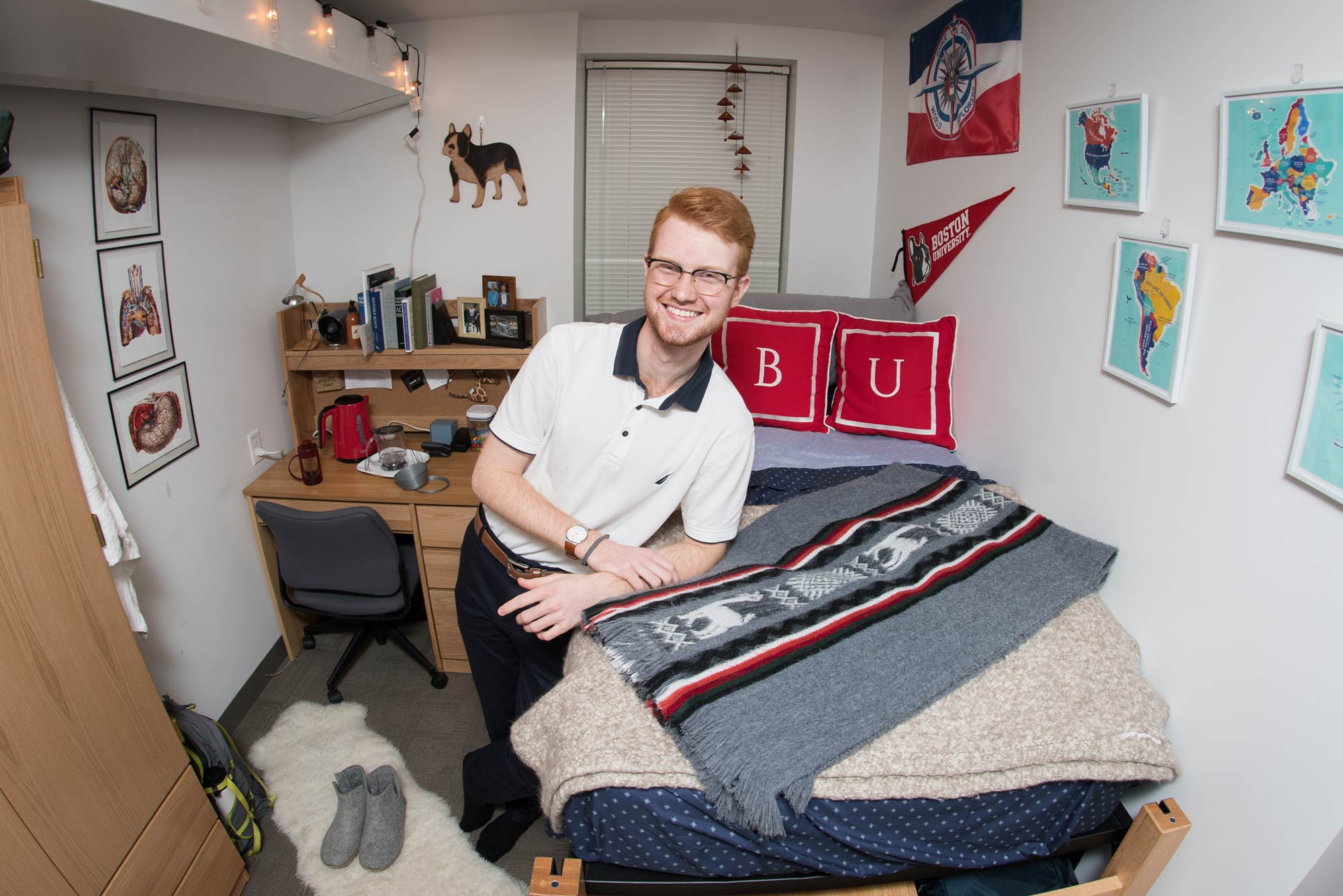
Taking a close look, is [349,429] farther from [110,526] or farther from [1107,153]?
[1107,153]

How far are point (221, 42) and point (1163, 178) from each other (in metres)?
1.93

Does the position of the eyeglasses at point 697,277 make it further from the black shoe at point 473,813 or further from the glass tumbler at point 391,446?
the glass tumbler at point 391,446

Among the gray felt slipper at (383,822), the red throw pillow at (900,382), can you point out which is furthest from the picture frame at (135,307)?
the red throw pillow at (900,382)

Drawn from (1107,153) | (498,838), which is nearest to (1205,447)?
(1107,153)

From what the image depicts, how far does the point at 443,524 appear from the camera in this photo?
2488 mm

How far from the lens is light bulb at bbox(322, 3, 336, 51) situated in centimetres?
206

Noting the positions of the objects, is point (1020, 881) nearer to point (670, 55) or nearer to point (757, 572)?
point (757, 572)

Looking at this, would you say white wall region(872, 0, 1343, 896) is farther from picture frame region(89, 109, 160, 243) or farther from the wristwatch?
picture frame region(89, 109, 160, 243)

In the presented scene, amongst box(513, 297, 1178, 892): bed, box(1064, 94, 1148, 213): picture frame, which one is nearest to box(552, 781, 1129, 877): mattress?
box(513, 297, 1178, 892): bed

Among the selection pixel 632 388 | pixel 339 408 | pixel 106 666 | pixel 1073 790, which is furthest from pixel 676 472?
pixel 339 408

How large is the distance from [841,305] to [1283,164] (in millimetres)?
1516

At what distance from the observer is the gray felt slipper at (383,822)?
2.00 metres

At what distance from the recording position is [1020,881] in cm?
135

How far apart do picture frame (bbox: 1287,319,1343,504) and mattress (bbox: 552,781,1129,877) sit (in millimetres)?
566
